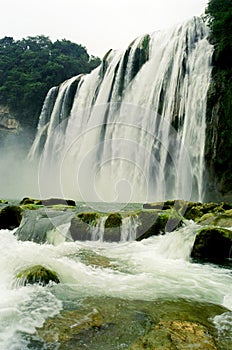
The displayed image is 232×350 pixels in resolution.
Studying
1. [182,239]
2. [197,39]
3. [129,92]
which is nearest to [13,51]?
[129,92]

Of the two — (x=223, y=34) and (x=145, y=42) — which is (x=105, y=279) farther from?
(x=145, y=42)

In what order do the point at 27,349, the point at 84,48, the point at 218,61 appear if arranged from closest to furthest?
the point at 27,349 < the point at 218,61 < the point at 84,48

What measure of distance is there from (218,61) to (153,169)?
8573 mm

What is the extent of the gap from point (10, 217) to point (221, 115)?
14285 mm

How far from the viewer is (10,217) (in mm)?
11906

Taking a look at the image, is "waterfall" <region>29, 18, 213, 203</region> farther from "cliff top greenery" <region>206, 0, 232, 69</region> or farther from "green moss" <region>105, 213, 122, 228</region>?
"green moss" <region>105, 213, 122, 228</region>

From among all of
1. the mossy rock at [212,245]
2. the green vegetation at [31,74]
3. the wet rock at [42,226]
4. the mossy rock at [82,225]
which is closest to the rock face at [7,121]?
the green vegetation at [31,74]

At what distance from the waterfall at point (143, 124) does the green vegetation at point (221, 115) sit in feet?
1.90

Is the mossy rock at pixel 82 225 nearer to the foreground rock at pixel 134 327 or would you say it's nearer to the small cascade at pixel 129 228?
the small cascade at pixel 129 228

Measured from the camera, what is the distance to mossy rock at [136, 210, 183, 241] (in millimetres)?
9787

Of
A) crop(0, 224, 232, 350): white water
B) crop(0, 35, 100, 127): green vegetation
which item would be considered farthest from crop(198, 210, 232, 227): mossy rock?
crop(0, 35, 100, 127): green vegetation

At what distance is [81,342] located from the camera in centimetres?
312

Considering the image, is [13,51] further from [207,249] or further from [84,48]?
[207,249]

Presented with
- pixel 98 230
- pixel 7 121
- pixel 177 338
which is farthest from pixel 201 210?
pixel 7 121
